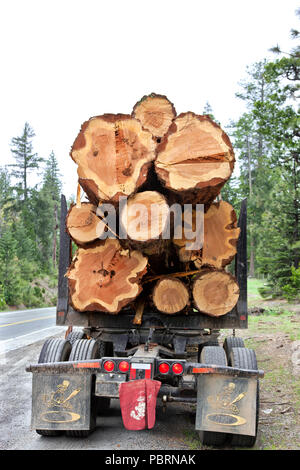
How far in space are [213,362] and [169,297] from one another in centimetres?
95

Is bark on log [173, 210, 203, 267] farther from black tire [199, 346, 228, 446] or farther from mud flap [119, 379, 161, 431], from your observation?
mud flap [119, 379, 161, 431]

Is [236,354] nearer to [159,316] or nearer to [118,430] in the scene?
[159,316]

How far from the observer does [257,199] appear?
43.1 metres

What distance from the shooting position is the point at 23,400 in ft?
19.7

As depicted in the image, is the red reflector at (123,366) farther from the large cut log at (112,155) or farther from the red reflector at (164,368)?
the large cut log at (112,155)

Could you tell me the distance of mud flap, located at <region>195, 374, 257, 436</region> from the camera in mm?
4281

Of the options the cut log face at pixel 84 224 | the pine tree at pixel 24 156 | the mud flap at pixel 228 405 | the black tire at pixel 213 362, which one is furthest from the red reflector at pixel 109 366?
the pine tree at pixel 24 156

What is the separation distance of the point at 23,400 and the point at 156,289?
2537 millimetres

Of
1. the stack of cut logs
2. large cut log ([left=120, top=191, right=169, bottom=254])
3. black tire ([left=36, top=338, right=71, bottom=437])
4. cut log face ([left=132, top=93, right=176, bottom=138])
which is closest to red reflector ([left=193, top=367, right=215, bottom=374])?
the stack of cut logs

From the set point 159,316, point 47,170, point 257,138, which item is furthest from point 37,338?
point 47,170

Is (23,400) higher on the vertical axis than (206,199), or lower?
lower

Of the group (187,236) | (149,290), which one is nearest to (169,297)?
(149,290)

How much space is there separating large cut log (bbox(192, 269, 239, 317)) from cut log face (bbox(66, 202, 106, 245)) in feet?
4.33

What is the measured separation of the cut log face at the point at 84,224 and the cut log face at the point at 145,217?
0.54 m
